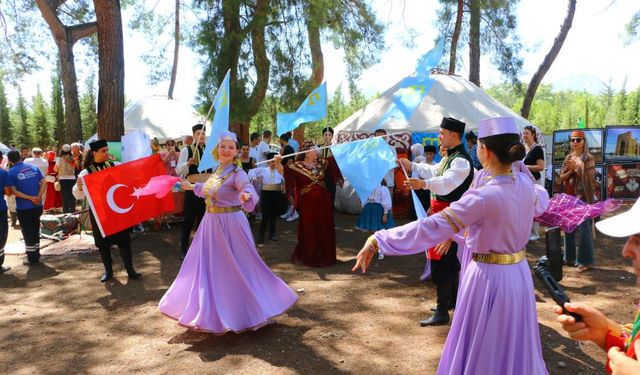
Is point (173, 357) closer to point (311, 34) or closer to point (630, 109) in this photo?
point (311, 34)

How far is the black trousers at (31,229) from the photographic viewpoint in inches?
295

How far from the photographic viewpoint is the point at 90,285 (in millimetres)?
6504

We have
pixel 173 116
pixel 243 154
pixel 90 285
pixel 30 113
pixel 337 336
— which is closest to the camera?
pixel 337 336

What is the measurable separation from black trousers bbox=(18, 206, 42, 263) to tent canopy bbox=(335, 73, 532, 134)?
753cm

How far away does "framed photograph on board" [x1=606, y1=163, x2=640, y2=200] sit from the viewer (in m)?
9.59

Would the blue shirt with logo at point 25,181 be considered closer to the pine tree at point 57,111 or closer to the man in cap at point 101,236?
the man in cap at point 101,236

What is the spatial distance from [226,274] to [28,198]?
4586 millimetres

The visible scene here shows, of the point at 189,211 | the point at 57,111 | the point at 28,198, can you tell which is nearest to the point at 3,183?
the point at 28,198

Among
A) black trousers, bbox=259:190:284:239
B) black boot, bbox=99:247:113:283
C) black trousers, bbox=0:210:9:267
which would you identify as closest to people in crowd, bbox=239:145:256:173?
black trousers, bbox=259:190:284:239

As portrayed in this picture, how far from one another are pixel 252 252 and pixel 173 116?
14377 millimetres

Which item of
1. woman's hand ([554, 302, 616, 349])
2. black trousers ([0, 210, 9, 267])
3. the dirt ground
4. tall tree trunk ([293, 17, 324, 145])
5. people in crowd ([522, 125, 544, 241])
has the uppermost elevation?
tall tree trunk ([293, 17, 324, 145])

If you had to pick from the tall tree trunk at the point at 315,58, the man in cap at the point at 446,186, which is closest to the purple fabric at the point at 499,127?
the man in cap at the point at 446,186

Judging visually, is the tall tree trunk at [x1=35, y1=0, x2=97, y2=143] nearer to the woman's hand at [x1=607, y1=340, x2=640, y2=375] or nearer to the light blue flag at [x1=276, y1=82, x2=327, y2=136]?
the light blue flag at [x1=276, y1=82, x2=327, y2=136]

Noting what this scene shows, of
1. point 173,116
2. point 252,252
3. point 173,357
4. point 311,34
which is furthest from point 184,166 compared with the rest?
point 173,116
